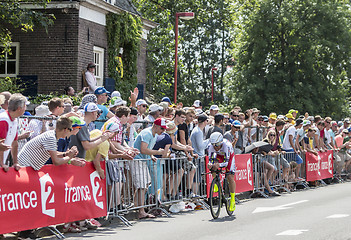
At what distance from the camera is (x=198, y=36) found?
7631cm

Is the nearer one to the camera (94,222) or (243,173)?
(94,222)

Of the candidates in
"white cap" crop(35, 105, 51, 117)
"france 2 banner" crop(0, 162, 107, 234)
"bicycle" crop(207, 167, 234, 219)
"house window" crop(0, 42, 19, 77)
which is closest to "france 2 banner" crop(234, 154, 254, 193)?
"bicycle" crop(207, 167, 234, 219)

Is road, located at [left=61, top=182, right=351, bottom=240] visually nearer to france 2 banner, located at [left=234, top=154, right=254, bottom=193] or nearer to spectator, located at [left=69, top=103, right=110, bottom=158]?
france 2 banner, located at [left=234, top=154, right=254, bottom=193]

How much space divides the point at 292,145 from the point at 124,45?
11056mm

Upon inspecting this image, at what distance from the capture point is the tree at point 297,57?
1763 inches

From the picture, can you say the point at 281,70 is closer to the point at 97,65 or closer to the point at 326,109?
the point at 326,109

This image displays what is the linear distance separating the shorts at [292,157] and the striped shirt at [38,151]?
11297 mm

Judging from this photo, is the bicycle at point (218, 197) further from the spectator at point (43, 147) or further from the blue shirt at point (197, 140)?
the spectator at point (43, 147)

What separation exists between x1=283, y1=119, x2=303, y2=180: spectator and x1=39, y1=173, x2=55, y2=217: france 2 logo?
1116cm

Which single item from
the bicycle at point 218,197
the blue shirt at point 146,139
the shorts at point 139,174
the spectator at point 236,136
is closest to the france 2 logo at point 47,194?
the shorts at point 139,174

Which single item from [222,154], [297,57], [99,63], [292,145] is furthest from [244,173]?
[297,57]

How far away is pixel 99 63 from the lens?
27.5 m

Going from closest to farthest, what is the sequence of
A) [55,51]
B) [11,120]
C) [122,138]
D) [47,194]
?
[11,120] → [47,194] → [122,138] → [55,51]

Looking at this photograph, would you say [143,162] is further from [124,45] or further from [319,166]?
[124,45]
